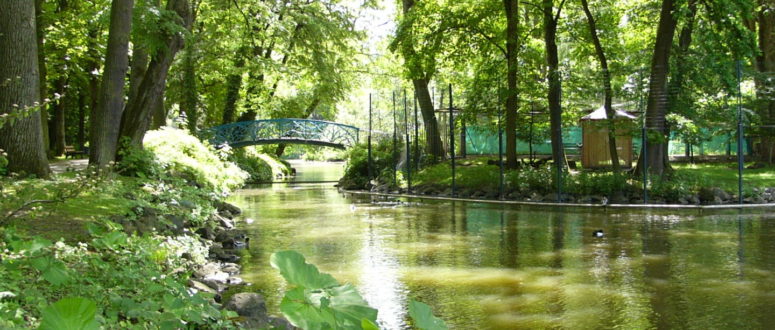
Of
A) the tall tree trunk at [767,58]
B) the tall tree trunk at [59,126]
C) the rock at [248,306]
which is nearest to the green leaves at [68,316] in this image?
the rock at [248,306]

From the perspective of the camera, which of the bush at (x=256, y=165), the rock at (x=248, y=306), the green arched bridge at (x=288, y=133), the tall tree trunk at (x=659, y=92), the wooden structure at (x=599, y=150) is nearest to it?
the rock at (x=248, y=306)

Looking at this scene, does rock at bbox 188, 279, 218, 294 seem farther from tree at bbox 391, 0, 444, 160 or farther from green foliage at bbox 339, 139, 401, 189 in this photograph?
green foliage at bbox 339, 139, 401, 189

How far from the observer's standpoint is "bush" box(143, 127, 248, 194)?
1557 centimetres

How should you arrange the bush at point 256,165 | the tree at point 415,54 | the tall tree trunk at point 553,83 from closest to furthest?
1. the tall tree trunk at point 553,83
2. the tree at point 415,54
3. the bush at point 256,165

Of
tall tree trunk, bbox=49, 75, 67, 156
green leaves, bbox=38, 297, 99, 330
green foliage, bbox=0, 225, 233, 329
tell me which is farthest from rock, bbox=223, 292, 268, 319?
tall tree trunk, bbox=49, 75, 67, 156

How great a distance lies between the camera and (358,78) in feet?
107

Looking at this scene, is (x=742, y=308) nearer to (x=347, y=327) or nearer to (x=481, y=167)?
(x=347, y=327)

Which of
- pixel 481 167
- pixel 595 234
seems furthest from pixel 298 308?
pixel 481 167

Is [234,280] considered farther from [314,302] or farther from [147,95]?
[314,302]

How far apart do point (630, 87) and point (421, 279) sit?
41.4 ft

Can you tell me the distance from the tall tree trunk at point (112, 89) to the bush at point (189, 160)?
6.02ft

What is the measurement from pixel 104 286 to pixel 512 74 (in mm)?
16077

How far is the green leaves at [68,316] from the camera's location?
71.1 inches

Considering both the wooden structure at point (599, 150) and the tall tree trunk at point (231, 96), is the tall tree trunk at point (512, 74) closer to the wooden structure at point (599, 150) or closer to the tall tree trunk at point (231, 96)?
the wooden structure at point (599, 150)
